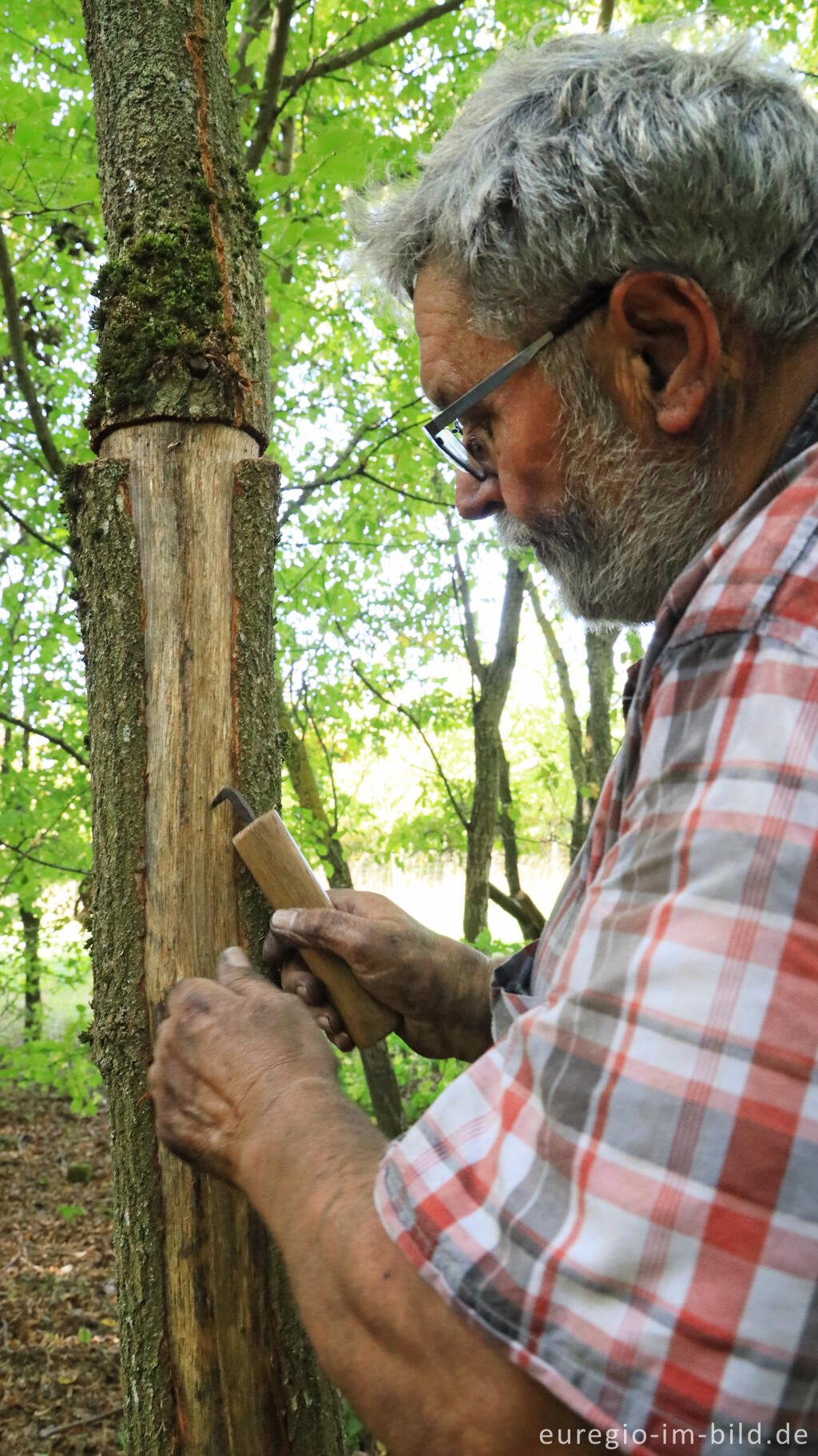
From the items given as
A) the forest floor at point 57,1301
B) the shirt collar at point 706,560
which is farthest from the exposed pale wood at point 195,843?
the forest floor at point 57,1301

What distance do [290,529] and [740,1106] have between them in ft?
17.8

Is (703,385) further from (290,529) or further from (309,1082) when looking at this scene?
(290,529)

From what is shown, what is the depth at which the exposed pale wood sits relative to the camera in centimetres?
161

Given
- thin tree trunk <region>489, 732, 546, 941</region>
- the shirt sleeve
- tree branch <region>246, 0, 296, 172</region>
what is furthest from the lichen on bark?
thin tree trunk <region>489, 732, 546, 941</region>

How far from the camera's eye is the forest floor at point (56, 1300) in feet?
13.5

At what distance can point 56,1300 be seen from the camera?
524cm

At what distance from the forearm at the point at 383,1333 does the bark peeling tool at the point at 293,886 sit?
63cm

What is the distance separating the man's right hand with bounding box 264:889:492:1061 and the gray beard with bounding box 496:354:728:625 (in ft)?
2.36

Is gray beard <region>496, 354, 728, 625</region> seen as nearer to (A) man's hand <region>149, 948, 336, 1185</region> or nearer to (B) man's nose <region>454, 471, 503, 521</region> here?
(B) man's nose <region>454, 471, 503, 521</region>

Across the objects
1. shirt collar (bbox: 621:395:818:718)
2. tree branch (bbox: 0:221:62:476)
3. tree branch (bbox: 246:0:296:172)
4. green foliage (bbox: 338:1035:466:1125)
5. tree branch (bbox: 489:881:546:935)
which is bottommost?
green foliage (bbox: 338:1035:466:1125)

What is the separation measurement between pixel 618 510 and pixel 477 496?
0.31 meters

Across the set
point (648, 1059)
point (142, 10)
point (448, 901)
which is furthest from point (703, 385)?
point (448, 901)

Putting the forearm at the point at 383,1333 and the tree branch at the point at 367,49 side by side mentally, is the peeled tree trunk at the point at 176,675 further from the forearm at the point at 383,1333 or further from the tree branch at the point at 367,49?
the tree branch at the point at 367,49

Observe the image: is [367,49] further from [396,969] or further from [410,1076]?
[410,1076]
